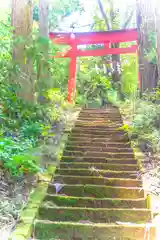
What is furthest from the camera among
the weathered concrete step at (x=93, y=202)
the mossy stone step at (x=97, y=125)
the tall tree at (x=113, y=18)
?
the tall tree at (x=113, y=18)

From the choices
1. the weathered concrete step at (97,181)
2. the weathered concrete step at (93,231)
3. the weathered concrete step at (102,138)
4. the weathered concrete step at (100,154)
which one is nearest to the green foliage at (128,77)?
the weathered concrete step at (102,138)

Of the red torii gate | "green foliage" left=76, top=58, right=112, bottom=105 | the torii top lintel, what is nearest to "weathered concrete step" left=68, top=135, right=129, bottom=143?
the red torii gate

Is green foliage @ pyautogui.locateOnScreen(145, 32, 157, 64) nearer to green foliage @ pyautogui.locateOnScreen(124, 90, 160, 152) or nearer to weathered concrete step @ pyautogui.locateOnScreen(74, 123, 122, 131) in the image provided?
green foliage @ pyautogui.locateOnScreen(124, 90, 160, 152)

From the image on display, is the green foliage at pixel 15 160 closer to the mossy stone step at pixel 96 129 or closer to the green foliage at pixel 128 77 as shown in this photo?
the mossy stone step at pixel 96 129

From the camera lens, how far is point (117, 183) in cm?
518

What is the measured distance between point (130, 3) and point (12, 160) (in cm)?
1647

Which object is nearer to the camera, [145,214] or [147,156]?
[145,214]

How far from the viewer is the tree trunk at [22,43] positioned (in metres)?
7.18

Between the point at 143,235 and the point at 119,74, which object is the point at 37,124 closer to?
the point at 143,235

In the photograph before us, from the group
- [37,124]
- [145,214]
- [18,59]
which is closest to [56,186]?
[145,214]

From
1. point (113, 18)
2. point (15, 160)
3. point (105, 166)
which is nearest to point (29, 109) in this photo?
point (105, 166)

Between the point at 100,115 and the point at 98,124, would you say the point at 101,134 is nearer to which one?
the point at 98,124

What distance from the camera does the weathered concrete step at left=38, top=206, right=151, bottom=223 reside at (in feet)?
13.9

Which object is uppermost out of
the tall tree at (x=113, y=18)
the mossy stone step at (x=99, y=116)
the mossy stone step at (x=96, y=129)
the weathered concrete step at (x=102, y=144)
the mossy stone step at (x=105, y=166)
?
the tall tree at (x=113, y=18)
